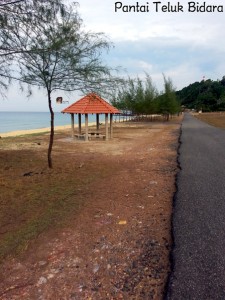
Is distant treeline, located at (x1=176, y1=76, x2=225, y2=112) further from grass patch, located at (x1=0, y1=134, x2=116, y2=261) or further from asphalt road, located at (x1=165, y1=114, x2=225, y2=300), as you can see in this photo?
asphalt road, located at (x1=165, y1=114, x2=225, y2=300)

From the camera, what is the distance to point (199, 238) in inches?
189

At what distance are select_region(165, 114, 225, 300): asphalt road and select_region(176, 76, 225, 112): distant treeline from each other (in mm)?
120375

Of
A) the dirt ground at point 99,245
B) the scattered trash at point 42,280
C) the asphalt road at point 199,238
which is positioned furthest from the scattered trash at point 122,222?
the scattered trash at point 42,280

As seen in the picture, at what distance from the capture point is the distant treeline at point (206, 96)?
125400 mm

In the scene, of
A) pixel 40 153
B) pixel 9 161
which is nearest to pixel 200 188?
pixel 9 161

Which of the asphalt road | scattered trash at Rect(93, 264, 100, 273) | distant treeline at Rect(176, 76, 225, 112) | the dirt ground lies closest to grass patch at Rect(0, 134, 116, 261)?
the dirt ground

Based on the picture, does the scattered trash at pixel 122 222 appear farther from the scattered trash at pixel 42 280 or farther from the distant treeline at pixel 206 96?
the distant treeline at pixel 206 96

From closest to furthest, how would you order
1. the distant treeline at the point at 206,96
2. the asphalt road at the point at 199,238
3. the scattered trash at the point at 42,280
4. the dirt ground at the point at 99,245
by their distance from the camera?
the asphalt road at the point at 199,238
the dirt ground at the point at 99,245
the scattered trash at the point at 42,280
the distant treeline at the point at 206,96

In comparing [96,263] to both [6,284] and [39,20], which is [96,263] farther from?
[39,20]

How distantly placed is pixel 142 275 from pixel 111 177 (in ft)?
18.5

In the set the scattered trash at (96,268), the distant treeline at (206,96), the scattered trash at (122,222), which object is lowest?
the scattered trash at (96,268)

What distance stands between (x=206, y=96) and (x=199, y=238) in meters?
138

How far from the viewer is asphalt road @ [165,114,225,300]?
355 centimetres

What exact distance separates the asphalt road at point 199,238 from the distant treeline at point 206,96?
395 feet
